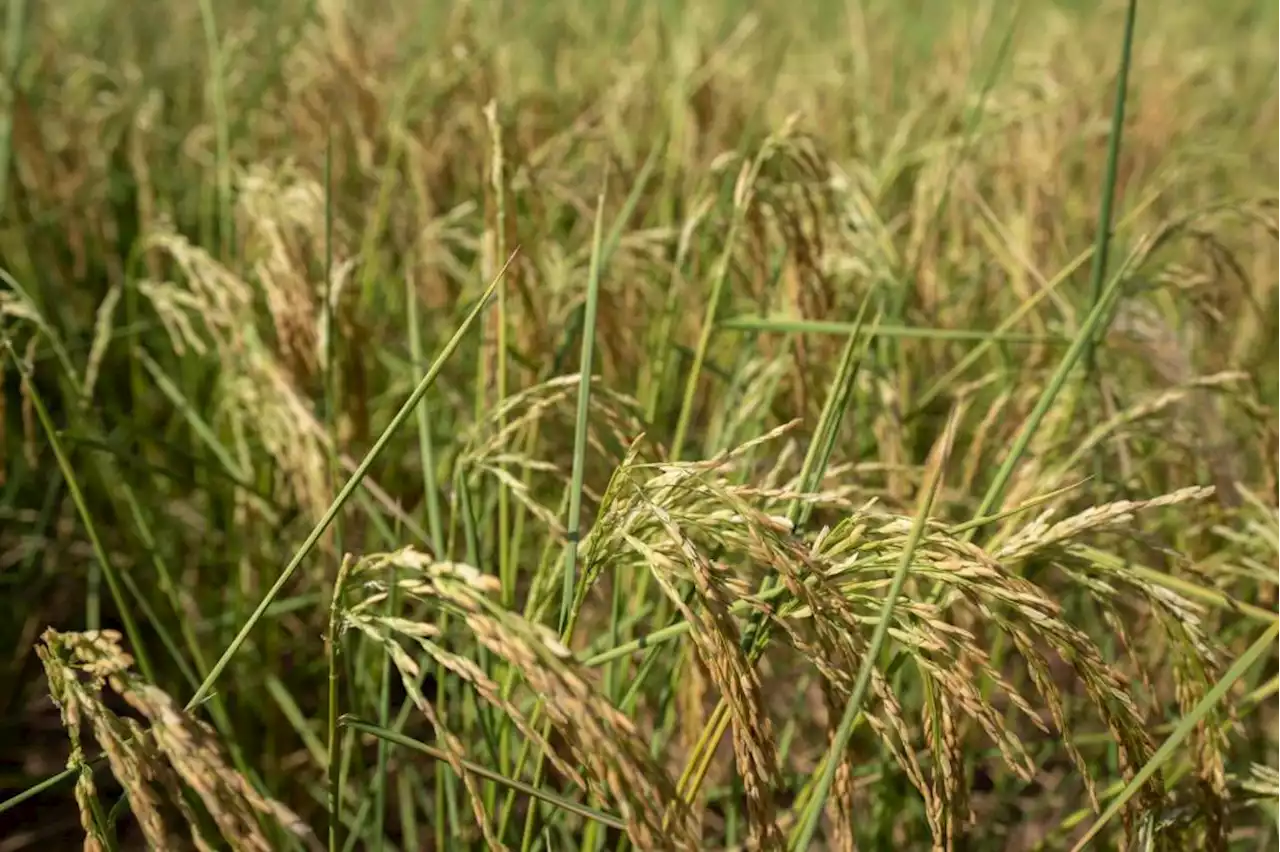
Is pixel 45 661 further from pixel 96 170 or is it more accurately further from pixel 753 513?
pixel 96 170

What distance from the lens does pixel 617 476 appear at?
67cm

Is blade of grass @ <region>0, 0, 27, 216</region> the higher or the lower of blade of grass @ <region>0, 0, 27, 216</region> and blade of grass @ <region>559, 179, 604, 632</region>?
the higher

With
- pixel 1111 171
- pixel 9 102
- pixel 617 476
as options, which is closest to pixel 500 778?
pixel 617 476

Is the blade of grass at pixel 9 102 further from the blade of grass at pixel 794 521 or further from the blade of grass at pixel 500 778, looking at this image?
the blade of grass at pixel 794 521

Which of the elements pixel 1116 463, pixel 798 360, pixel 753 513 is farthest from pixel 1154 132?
pixel 753 513

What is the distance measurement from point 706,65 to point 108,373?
1274 millimetres

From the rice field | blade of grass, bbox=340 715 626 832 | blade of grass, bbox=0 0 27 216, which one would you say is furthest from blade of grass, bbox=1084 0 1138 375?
blade of grass, bbox=0 0 27 216

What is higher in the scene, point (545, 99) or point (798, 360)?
point (545, 99)

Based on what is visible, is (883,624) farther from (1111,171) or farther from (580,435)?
(1111,171)

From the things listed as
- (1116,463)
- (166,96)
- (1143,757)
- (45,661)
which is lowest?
(1116,463)

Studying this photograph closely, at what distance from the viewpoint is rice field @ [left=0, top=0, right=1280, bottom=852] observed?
0.64 m

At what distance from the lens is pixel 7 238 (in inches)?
66.8

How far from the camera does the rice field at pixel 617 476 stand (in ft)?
2.09

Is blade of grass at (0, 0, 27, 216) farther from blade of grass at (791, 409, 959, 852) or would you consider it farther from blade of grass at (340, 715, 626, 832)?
blade of grass at (791, 409, 959, 852)
